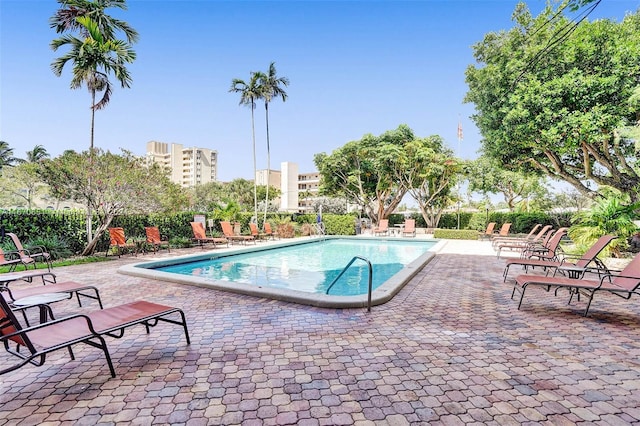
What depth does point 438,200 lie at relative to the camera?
26.7m

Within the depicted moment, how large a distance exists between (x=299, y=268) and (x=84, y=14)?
11433 mm

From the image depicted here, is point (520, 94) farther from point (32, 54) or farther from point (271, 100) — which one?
point (32, 54)

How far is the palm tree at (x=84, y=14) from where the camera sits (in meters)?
11.3

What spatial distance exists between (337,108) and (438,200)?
11.5 meters

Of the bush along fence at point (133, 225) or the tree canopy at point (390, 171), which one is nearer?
the bush along fence at point (133, 225)

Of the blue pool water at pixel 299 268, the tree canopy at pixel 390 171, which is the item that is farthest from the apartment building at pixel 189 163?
the blue pool water at pixel 299 268

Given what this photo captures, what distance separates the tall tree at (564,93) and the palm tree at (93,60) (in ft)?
47.0

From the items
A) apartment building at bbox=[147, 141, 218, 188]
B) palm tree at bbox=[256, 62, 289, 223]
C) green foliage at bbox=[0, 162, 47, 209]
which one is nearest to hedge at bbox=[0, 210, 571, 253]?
palm tree at bbox=[256, 62, 289, 223]

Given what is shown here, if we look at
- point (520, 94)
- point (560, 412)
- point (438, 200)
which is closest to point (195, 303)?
point (560, 412)

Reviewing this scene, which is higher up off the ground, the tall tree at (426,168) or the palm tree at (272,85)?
the palm tree at (272,85)

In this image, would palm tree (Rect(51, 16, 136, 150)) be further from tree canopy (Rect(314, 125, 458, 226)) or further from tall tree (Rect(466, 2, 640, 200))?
tree canopy (Rect(314, 125, 458, 226))

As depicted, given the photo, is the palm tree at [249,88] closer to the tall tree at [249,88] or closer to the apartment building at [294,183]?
the tall tree at [249,88]

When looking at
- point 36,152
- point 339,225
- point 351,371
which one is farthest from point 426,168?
point 36,152

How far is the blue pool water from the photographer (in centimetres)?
797
